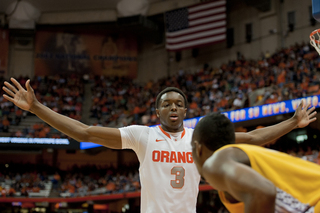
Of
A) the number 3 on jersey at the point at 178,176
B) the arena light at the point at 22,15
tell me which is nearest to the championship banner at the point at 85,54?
the arena light at the point at 22,15

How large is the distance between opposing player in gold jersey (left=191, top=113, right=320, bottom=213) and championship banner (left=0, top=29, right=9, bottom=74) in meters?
26.3

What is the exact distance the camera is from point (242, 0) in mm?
21750

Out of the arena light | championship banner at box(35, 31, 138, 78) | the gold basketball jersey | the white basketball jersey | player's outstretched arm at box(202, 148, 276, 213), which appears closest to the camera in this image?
player's outstretched arm at box(202, 148, 276, 213)

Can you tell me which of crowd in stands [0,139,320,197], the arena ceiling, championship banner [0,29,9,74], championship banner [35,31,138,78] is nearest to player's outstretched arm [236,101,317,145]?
crowd in stands [0,139,320,197]

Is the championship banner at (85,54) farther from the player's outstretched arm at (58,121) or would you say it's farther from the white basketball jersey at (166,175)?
the player's outstretched arm at (58,121)

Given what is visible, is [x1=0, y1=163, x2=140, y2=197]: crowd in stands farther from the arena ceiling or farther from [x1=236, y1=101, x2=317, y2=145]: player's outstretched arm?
[x1=236, y1=101, x2=317, y2=145]: player's outstretched arm

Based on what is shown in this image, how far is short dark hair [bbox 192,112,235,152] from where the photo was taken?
204cm

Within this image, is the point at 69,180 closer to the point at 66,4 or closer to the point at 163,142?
the point at 66,4

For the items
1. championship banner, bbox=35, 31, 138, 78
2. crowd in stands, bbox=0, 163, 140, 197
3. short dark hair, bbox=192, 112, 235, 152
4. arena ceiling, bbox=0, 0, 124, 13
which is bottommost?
crowd in stands, bbox=0, 163, 140, 197

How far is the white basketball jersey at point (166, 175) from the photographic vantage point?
10.7 feet

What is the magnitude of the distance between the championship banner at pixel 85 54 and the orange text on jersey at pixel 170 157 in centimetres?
2407

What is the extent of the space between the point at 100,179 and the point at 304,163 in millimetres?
18464

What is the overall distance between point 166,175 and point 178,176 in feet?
0.36

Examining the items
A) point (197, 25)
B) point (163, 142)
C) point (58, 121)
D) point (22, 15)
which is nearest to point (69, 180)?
point (197, 25)
